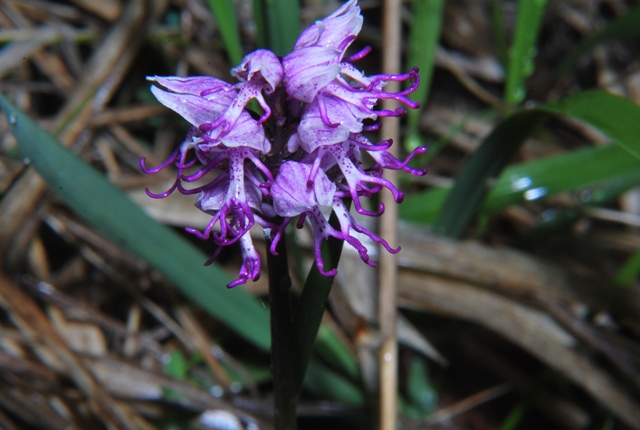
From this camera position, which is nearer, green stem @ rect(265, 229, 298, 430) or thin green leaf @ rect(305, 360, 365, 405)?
green stem @ rect(265, 229, 298, 430)

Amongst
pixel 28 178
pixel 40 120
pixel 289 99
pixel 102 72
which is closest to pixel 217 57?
pixel 102 72

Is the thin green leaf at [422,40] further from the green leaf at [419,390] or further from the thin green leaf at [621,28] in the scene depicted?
the green leaf at [419,390]

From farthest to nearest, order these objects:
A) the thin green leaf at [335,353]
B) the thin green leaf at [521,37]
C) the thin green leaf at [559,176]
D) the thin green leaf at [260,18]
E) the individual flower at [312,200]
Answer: the thin green leaf at [521,37], the thin green leaf at [559,176], the thin green leaf at [335,353], the thin green leaf at [260,18], the individual flower at [312,200]

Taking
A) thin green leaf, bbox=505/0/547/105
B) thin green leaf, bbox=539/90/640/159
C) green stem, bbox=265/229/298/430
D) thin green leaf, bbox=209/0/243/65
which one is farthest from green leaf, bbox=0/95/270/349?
thin green leaf, bbox=505/0/547/105

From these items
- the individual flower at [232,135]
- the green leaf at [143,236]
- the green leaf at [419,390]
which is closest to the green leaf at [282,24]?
the green leaf at [143,236]

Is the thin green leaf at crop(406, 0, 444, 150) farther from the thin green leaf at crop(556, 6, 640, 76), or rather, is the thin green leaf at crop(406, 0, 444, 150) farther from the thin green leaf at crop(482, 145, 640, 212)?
the thin green leaf at crop(556, 6, 640, 76)
